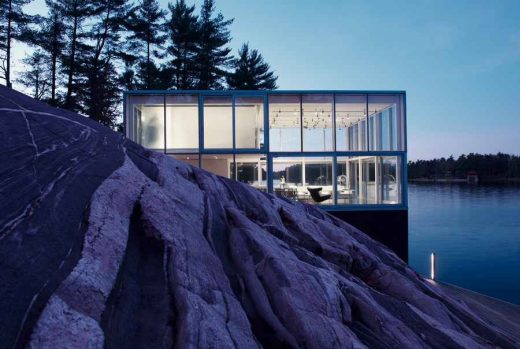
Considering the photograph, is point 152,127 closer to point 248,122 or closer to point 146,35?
point 248,122

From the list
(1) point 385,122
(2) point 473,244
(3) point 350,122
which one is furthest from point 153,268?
(2) point 473,244

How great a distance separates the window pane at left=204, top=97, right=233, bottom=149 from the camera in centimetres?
1683

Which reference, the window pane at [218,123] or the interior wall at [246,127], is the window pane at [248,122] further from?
the window pane at [218,123]

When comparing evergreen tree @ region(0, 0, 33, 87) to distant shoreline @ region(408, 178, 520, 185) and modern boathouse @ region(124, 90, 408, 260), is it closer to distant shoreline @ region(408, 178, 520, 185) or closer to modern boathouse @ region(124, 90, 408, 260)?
modern boathouse @ region(124, 90, 408, 260)

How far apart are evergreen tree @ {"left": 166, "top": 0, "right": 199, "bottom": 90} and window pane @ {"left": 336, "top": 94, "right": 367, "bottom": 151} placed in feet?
55.4

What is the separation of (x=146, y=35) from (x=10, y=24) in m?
8.84

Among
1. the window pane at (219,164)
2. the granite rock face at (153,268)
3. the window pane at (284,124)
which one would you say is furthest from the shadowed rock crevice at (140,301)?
the window pane at (219,164)

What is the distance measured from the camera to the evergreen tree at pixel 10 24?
26.0 m

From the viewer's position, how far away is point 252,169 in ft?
56.4

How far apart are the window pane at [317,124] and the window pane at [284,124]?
1.09ft

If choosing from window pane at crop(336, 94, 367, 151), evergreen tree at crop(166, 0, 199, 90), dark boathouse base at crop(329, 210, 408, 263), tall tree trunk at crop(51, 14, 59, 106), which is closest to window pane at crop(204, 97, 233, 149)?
window pane at crop(336, 94, 367, 151)

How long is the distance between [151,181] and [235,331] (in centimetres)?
195

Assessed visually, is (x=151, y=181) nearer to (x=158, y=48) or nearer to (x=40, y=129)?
(x=40, y=129)

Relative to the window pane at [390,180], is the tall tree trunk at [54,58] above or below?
above
